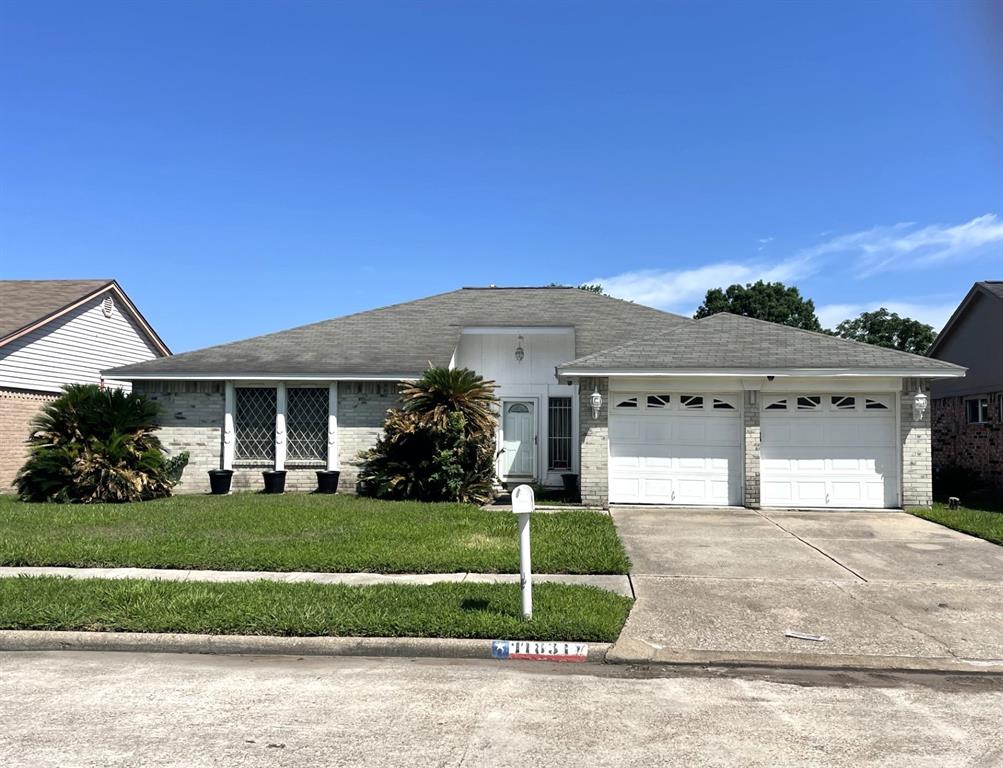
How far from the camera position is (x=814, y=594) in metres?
7.12

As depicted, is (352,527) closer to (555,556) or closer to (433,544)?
(433,544)

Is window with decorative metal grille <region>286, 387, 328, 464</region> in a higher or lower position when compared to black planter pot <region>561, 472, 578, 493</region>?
higher

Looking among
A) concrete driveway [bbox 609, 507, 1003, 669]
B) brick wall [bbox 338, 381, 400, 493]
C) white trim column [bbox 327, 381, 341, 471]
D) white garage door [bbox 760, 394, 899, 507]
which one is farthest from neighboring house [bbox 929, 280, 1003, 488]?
white trim column [bbox 327, 381, 341, 471]

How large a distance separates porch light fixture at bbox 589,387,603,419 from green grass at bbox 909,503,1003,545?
232 inches

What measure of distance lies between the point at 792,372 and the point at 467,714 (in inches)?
413

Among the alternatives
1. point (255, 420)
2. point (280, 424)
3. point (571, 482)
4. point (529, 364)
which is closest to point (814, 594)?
Result: point (571, 482)

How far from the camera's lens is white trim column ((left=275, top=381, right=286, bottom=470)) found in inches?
616

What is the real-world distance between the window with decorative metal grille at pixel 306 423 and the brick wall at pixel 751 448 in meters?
8.98

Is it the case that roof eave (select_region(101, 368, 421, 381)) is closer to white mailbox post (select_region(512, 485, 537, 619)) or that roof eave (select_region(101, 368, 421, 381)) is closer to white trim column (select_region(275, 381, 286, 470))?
white trim column (select_region(275, 381, 286, 470))

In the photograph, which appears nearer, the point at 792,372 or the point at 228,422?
the point at 792,372

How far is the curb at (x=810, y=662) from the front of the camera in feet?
17.2

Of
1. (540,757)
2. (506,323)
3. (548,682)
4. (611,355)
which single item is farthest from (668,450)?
(540,757)

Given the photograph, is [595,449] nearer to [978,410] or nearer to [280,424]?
[280,424]

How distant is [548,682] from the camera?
16.3 feet
